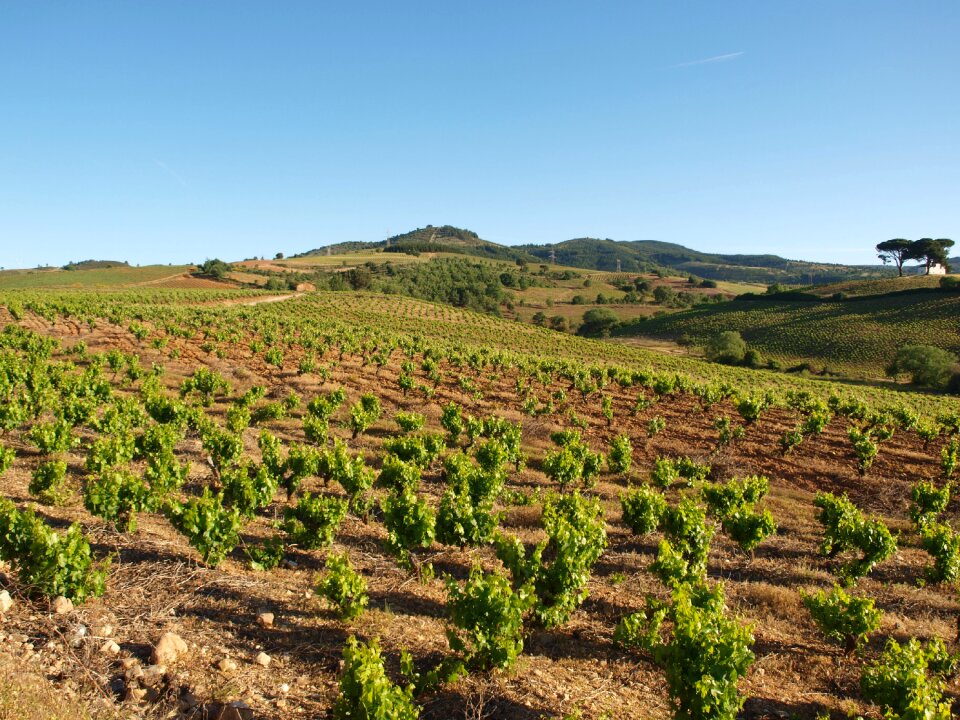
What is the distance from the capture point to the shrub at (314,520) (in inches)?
448

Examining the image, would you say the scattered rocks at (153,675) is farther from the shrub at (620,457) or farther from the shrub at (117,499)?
the shrub at (620,457)

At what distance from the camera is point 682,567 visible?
403 inches

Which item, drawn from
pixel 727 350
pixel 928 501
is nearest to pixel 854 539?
pixel 928 501

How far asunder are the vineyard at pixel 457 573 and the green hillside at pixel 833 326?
207 ft

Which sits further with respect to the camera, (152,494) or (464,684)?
(152,494)

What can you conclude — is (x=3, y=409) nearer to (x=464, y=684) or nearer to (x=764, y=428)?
(x=464, y=684)

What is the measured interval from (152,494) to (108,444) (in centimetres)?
392

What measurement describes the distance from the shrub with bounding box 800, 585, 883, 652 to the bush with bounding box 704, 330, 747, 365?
2968 inches

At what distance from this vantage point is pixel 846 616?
8672 millimetres

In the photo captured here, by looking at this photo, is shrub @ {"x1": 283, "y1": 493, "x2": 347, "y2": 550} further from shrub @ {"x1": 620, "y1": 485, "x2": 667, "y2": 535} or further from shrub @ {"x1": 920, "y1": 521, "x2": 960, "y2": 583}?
shrub @ {"x1": 920, "y1": 521, "x2": 960, "y2": 583}

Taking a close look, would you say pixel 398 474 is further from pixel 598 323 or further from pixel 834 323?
pixel 598 323

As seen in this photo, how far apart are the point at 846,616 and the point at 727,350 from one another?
76681 mm

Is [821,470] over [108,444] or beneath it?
beneath

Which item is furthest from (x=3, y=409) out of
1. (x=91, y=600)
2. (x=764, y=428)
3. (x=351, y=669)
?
(x=764, y=428)
